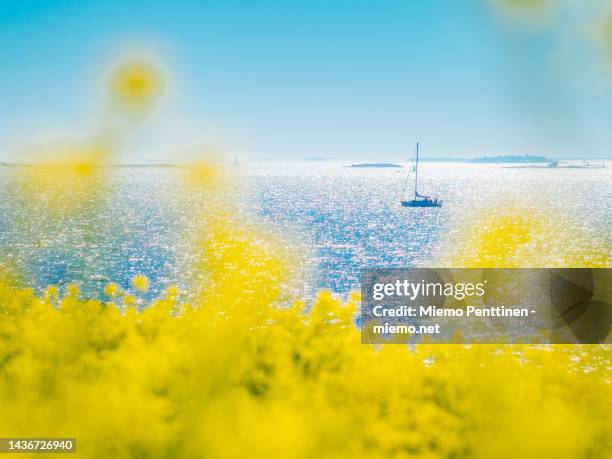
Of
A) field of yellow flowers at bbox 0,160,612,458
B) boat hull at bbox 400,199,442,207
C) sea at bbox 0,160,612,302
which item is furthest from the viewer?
boat hull at bbox 400,199,442,207

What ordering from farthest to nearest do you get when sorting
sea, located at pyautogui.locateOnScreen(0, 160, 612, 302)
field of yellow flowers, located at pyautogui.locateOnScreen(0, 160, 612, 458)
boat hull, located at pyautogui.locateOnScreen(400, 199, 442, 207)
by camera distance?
boat hull, located at pyautogui.locateOnScreen(400, 199, 442, 207), sea, located at pyautogui.locateOnScreen(0, 160, 612, 302), field of yellow flowers, located at pyautogui.locateOnScreen(0, 160, 612, 458)

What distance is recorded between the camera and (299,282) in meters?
65.3

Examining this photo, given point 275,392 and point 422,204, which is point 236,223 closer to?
point 422,204

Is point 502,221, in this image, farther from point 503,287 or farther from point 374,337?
point 374,337

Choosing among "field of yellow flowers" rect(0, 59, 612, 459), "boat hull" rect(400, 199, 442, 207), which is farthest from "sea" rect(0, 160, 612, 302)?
"field of yellow flowers" rect(0, 59, 612, 459)

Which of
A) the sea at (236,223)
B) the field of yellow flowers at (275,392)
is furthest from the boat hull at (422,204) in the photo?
the field of yellow flowers at (275,392)

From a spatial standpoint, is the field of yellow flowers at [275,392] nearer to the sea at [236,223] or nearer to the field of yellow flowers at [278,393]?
the field of yellow flowers at [278,393]

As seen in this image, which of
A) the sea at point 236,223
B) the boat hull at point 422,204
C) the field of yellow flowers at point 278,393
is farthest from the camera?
the boat hull at point 422,204

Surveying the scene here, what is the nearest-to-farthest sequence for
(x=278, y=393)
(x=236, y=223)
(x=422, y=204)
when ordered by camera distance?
1. (x=278, y=393)
2. (x=236, y=223)
3. (x=422, y=204)

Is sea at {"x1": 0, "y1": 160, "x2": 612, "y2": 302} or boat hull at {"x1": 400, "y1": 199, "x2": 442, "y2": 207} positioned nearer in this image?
sea at {"x1": 0, "y1": 160, "x2": 612, "y2": 302}

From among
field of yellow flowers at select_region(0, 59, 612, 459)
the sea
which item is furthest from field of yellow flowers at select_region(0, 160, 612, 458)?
the sea

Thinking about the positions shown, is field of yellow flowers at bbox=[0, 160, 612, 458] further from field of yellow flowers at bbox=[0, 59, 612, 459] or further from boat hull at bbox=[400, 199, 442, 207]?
boat hull at bbox=[400, 199, 442, 207]

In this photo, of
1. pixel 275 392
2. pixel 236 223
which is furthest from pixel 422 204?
pixel 275 392

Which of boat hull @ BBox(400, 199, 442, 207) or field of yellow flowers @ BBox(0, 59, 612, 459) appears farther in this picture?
boat hull @ BBox(400, 199, 442, 207)
